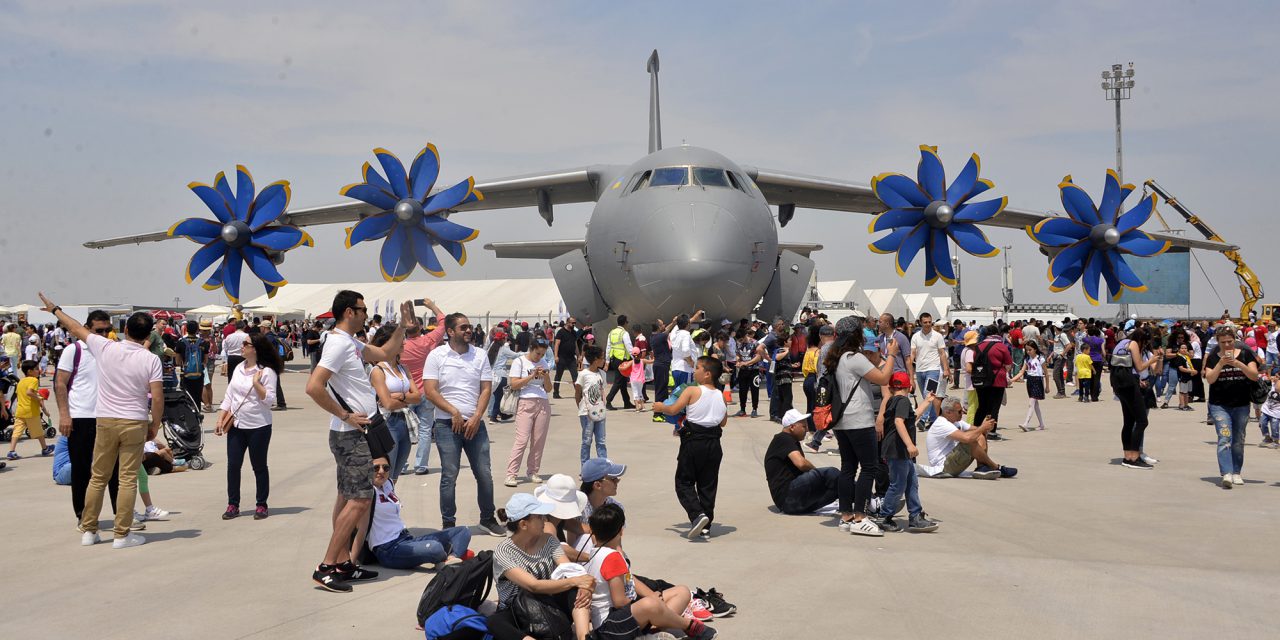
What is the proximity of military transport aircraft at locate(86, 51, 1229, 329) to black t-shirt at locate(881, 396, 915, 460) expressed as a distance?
26.4 feet

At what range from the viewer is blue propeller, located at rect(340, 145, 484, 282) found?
50.1ft

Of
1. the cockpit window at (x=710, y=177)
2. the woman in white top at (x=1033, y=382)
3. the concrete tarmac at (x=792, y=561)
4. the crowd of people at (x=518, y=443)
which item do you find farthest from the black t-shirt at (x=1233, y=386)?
the cockpit window at (x=710, y=177)

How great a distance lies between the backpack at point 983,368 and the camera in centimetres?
989

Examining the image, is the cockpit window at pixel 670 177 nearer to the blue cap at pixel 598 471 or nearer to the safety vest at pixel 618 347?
the safety vest at pixel 618 347

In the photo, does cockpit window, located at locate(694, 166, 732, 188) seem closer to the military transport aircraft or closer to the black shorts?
the military transport aircraft

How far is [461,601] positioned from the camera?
13.4 ft

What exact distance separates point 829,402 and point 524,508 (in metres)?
2.85

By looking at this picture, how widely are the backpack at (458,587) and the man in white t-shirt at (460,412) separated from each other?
71.5 inches

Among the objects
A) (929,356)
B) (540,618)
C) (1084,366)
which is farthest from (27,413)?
(1084,366)

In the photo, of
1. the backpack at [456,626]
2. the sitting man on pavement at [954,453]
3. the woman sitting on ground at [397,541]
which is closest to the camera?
the backpack at [456,626]

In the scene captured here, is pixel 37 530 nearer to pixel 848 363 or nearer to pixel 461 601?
pixel 461 601

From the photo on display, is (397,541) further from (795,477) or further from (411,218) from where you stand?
(411,218)

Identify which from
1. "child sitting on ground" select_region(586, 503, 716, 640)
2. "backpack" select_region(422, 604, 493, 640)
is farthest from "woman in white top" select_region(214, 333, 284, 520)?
"child sitting on ground" select_region(586, 503, 716, 640)

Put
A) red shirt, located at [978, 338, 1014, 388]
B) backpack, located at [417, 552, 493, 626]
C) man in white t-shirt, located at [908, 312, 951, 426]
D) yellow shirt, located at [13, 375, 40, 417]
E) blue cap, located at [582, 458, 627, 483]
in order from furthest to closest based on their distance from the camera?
man in white t-shirt, located at [908, 312, 951, 426] → red shirt, located at [978, 338, 1014, 388] → yellow shirt, located at [13, 375, 40, 417] → blue cap, located at [582, 458, 627, 483] → backpack, located at [417, 552, 493, 626]
